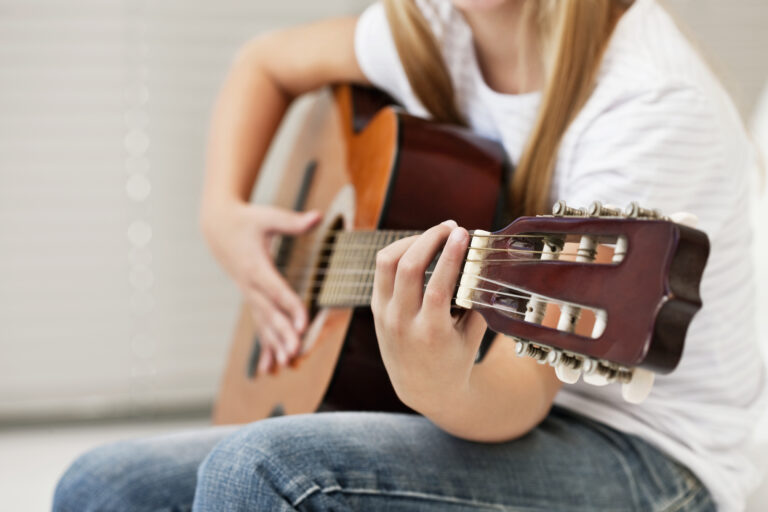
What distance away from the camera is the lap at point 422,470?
2.06 feet

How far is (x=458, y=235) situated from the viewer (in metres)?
0.52

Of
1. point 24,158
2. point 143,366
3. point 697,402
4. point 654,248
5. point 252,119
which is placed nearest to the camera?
point 654,248

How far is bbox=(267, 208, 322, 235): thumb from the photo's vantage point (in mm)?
999

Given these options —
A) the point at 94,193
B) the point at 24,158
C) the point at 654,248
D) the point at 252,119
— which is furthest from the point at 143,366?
the point at 654,248

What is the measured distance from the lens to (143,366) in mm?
1685

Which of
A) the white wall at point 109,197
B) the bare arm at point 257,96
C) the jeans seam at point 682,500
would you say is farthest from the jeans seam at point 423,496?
the white wall at point 109,197

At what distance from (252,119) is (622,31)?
62cm

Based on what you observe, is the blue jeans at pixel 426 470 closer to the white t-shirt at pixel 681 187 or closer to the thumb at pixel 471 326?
the white t-shirt at pixel 681 187

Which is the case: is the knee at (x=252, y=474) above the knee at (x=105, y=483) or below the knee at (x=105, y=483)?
above

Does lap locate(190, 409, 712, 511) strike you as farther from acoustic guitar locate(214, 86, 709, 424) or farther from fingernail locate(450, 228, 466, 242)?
fingernail locate(450, 228, 466, 242)

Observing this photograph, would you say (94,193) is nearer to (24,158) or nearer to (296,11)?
(24,158)

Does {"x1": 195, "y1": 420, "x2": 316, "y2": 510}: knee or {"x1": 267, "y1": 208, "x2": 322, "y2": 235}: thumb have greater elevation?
{"x1": 267, "y1": 208, "x2": 322, "y2": 235}: thumb

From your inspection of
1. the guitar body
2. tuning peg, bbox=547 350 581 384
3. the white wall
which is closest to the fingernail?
tuning peg, bbox=547 350 581 384

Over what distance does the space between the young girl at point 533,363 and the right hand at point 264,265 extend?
0.08 feet
